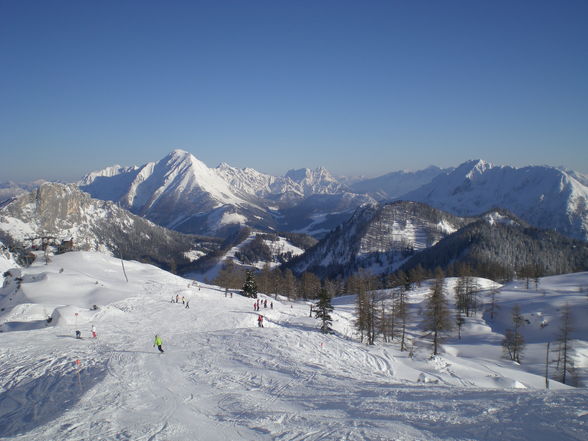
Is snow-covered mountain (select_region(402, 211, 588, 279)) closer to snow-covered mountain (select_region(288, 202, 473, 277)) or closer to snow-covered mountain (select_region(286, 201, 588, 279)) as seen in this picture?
snow-covered mountain (select_region(286, 201, 588, 279))

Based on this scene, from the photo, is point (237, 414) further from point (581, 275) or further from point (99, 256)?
point (581, 275)

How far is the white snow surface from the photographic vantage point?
39.8ft

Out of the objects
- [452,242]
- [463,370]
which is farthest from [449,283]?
[452,242]

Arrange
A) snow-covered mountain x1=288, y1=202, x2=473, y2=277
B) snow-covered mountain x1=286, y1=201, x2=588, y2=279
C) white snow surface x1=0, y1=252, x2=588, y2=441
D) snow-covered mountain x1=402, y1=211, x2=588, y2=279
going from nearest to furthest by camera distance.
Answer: white snow surface x1=0, y1=252, x2=588, y2=441, snow-covered mountain x1=402, y1=211, x2=588, y2=279, snow-covered mountain x1=286, y1=201, x2=588, y2=279, snow-covered mountain x1=288, y1=202, x2=473, y2=277

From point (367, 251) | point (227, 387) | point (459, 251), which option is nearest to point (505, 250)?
point (459, 251)

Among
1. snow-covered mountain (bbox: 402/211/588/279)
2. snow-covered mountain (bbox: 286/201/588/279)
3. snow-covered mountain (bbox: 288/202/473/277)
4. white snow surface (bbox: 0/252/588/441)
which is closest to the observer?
white snow surface (bbox: 0/252/588/441)

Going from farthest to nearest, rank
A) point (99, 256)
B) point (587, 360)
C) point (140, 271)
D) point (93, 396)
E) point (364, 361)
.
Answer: point (99, 256) < point (140, 271) < point (587, 360) < point (364, 361) < point (93, 396)

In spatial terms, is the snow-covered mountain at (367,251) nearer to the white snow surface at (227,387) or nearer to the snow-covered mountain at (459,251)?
the snow-covered mountain at (459,251)

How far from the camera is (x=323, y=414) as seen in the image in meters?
13.6

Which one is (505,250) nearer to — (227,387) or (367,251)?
(367,251)

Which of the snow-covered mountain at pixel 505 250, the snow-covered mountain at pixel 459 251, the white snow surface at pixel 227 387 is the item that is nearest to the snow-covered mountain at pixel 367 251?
the snow-covered mountain at pixel 459 251

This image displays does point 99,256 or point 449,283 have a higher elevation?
point 99,256

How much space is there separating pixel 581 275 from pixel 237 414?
101 meters

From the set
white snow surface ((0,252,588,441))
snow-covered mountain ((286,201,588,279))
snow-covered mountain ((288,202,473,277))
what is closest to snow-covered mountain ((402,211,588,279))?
snow-covered mountain ((286,201,588,279))
